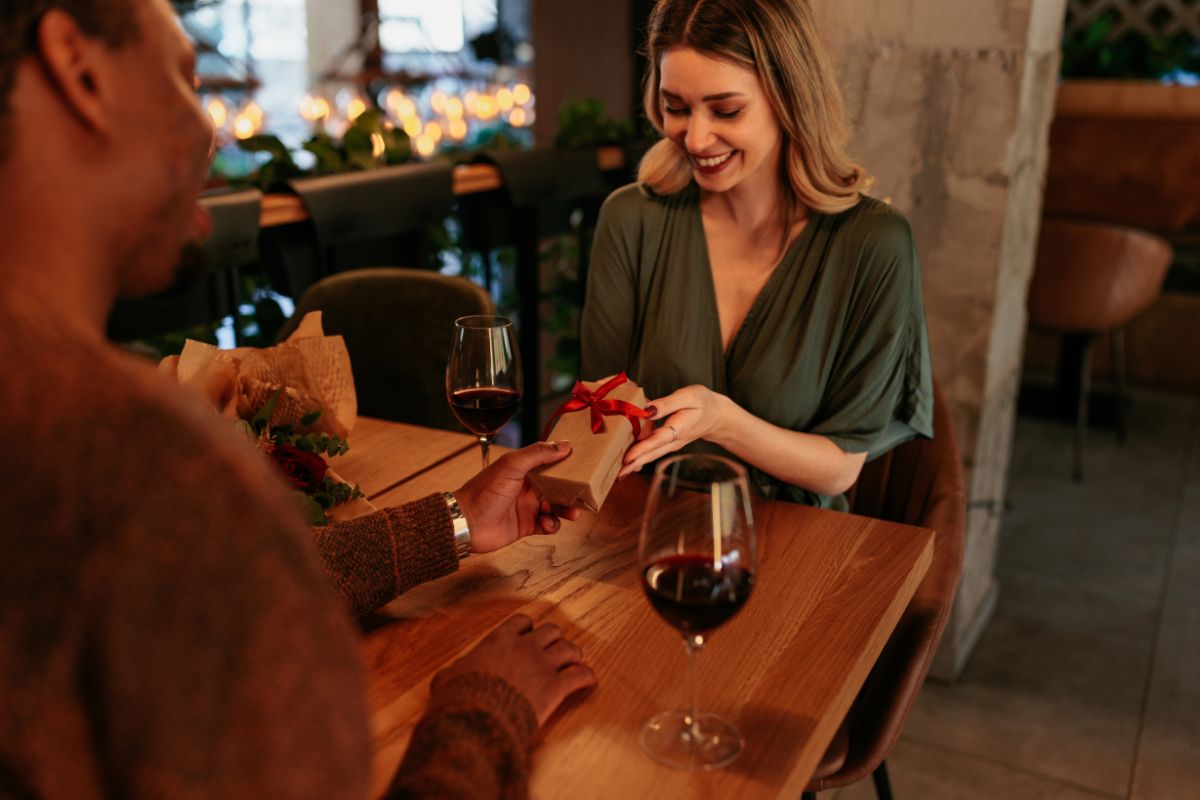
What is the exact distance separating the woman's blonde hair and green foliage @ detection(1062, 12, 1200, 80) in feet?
9.23

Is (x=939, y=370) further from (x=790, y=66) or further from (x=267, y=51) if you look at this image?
(x=267, y=51)

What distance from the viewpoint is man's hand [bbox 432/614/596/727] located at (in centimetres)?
86

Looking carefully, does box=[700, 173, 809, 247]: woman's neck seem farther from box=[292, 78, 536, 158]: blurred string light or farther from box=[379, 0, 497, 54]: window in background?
box=[379, 0, 497, 54]: window in background

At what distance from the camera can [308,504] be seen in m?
1.19

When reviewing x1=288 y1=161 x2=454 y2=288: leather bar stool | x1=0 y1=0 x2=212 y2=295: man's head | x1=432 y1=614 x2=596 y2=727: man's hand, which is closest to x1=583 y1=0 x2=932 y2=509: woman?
x1=432 y1=614 x2=596 y2=727: man's hand

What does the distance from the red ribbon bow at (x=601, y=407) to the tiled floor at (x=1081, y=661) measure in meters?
1.10

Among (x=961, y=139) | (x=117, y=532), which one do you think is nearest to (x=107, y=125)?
(x=117, y=532)

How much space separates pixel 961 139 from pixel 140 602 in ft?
6.37

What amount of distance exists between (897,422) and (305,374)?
32.6 inches

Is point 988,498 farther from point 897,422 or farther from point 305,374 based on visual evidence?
point 305,374

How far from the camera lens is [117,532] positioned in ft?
1.59

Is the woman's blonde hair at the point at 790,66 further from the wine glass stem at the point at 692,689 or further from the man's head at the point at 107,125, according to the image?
the man's head at the point at 107,125

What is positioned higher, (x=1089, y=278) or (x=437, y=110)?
(x=437, y=110)

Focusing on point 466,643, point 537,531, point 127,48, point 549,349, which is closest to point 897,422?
point 537,531
